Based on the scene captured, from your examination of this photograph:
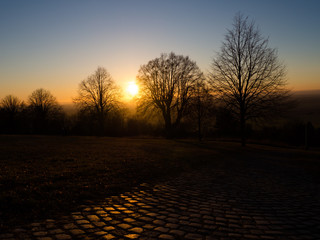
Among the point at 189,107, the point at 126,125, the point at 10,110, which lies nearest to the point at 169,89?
the point at 189,107

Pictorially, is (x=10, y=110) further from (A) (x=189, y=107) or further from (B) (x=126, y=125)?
(A) (x=189, y=107)

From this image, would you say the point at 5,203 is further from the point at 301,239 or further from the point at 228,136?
the point at 228,136

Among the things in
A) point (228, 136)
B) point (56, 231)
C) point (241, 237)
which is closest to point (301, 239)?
point (241, 237)

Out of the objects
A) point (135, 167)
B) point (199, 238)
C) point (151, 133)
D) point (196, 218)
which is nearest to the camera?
point (199, 238)

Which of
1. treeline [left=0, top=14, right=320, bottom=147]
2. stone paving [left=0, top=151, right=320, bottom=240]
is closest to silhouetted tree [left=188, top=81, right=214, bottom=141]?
treeline [left=0, top=14, right=320, bottom=147]

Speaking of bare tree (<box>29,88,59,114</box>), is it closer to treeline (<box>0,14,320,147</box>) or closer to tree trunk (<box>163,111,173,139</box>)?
treeline (<box>0,14,320,147</box>)

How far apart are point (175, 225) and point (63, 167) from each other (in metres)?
6.30

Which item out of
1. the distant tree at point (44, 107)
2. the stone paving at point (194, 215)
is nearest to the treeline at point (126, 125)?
the distant tree at point (44, 107)

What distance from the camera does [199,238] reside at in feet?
11.9

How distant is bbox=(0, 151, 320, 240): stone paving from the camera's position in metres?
3.76

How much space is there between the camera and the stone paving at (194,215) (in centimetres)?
376

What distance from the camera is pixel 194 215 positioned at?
4656 mm

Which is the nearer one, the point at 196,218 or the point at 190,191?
the point at 196,218

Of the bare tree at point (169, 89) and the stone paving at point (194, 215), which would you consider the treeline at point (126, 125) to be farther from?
the stone paving at point (194, 215)
